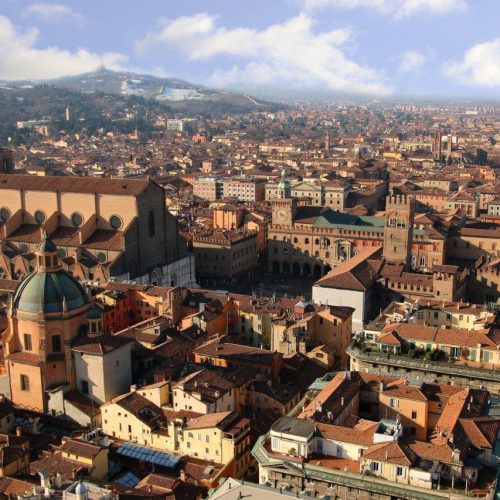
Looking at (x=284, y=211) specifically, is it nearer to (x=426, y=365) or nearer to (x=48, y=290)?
(x=48, y=290)

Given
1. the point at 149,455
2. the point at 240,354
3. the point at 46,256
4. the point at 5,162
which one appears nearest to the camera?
the point at 149,455

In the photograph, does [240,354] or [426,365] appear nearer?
[426,365]

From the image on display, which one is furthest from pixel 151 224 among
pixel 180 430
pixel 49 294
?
pixel 180 430

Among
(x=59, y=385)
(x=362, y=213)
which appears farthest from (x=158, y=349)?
(x=362, y=213)

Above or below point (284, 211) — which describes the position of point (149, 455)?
below

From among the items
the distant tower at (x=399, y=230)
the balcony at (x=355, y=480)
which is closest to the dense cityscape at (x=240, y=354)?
the balcony at (x=355, y=480)

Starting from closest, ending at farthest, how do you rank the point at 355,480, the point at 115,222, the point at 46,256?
the point at 355,480, the point at 46,256, the point at 115,222

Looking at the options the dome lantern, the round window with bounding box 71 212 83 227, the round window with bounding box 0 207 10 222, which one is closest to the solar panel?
the dome lantern
